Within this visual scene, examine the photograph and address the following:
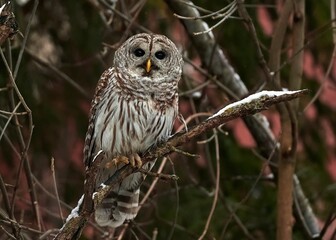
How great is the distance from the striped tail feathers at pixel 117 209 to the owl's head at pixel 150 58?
26.3 inches

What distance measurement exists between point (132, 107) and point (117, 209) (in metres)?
0.56

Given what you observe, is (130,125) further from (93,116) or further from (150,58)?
(150,58)

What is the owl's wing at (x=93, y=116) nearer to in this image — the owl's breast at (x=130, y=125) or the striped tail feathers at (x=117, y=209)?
the owl's breast at (x=130, y=125)

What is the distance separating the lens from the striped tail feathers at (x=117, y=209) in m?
4.98

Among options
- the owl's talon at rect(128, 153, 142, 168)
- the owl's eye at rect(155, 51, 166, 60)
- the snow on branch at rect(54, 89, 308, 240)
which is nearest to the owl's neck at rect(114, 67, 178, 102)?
the owl's eye at rect(155, 51, 166, 60)

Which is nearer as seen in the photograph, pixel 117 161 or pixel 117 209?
pixel 117 161

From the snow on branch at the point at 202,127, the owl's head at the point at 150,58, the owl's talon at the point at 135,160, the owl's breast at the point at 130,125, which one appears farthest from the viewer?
the owl's head at the point at 150,58

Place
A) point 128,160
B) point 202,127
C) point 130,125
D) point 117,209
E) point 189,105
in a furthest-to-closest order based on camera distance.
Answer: point 189,105 < point 117,209 < point 130,125 < point 128,160 < point 202,127

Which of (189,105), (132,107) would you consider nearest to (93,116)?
(132,107)

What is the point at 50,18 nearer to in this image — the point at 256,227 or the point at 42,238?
the point at 256,227

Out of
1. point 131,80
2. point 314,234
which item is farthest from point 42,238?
point 314,234

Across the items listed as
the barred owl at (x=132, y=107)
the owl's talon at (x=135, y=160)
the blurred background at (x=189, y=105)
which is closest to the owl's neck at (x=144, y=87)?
the barred owl at (x=132, y=107)

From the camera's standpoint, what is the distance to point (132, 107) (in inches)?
195

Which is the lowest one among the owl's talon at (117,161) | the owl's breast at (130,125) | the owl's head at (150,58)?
the owl's talon at (117,161)
